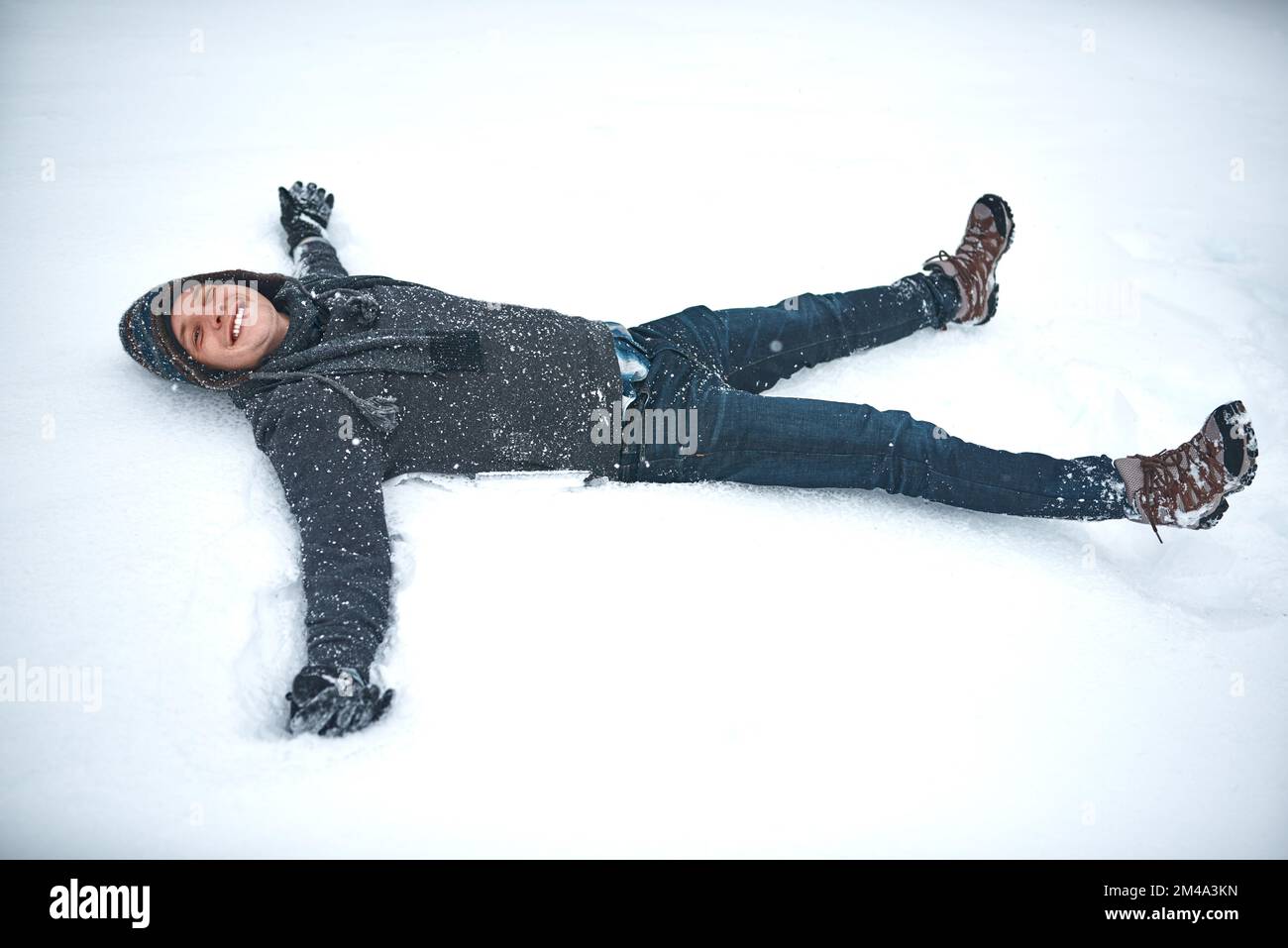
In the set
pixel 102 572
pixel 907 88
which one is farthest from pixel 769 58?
pixel 102 572

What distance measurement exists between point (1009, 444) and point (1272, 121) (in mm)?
2169

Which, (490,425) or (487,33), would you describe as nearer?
(490,425)

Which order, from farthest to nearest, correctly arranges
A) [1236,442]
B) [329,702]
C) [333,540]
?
[1236,442], [333,540], [329,702]

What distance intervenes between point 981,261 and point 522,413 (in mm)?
1295

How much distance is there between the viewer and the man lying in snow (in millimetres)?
1590

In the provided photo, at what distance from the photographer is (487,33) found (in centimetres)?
331

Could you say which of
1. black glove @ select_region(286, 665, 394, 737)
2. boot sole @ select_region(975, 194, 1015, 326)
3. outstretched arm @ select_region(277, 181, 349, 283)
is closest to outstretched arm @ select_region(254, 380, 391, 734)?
black glove @ select_region(286, 665, 394, 737)

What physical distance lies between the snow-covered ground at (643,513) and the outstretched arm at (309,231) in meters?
0.12

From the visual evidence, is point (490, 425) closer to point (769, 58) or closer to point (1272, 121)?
point (769, 58)

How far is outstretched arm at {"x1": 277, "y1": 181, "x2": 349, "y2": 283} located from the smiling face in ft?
0.94

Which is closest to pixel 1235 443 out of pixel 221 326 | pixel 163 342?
pixel 221 326

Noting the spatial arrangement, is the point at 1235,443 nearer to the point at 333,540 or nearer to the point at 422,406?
the point at 422,406

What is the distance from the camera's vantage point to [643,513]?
5.53 feet

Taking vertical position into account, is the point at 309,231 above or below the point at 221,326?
above
